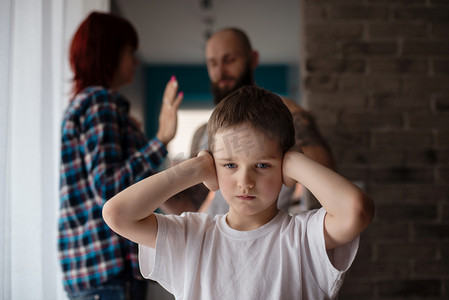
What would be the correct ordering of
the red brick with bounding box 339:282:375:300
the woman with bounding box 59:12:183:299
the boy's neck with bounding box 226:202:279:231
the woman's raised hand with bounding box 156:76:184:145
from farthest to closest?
1. the red brick with bounding box 339:282:375:300
2. the woman's raised hand with bounding box 156:76:184:145
3. the woman with bounding box 59:12:183:299
4. the boy's neck with bounding box 226:202:279:231

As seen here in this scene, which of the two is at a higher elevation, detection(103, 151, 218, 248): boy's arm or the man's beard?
the man's beard

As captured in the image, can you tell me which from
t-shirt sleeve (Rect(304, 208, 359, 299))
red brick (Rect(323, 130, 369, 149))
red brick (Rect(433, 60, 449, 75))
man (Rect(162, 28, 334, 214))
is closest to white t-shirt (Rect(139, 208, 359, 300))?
t-shirt sleeve (Rect(304, 208, 359, 299))

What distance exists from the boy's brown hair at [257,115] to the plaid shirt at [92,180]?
334 mm

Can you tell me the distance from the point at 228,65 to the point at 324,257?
0.70m

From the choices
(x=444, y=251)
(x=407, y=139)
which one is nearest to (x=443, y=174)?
(x=407, y=139)

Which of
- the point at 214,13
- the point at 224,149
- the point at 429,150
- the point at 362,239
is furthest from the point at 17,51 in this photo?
the point at 214,13

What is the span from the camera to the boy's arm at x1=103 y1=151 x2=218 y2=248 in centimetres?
56

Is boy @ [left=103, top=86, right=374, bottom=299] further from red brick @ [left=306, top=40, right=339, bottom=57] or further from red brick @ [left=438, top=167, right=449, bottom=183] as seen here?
red brick @ [left=438, top=167, right=449, bottom=183]

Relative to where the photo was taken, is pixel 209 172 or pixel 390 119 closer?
pixel 209 172

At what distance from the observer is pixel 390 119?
5.00ft

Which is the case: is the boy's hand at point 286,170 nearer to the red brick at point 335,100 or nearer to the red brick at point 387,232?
the red brick at point 335,100

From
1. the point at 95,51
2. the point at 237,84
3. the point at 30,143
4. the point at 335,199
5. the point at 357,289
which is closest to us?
the point at 335,199

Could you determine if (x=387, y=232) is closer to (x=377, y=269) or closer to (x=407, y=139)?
(x=377, y=269)

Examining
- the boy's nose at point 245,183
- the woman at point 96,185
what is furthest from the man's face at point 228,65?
the boy's nose at point 245,183
